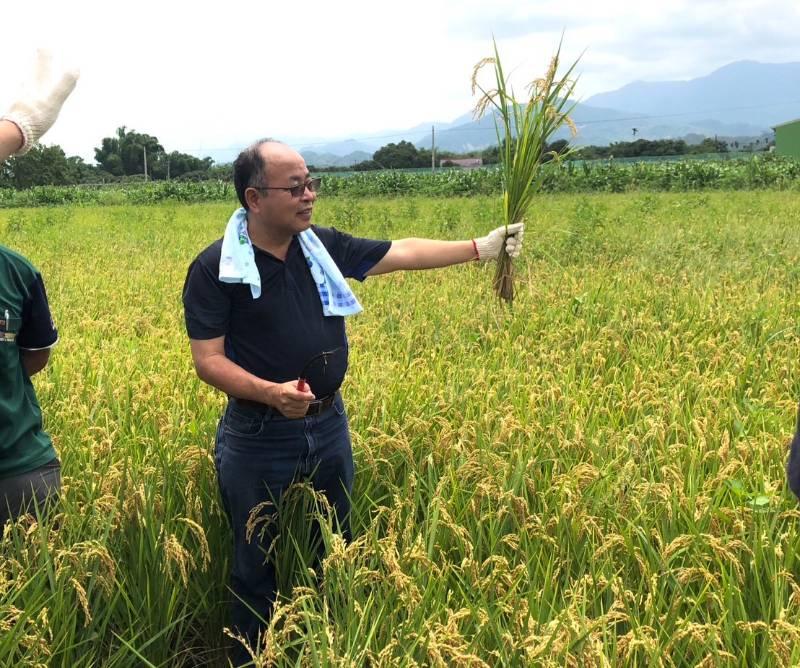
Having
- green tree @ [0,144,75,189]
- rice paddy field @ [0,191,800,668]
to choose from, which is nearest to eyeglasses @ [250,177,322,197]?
rice paddy field @ [0,191,800,668]

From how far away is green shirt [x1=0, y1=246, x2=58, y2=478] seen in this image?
224 cm

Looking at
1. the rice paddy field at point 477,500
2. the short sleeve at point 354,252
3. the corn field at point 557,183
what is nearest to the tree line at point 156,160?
the corn field at point 557,183

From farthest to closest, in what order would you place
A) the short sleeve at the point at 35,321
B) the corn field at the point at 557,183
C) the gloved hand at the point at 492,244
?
the corn field at the point at 557,183
the gloved hand at the point at 492,244
the short sleeve at the point at 35,321

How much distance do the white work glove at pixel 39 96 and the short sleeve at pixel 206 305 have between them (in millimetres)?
658

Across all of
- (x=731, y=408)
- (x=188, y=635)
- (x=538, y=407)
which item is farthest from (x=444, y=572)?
(x=731, y=408)

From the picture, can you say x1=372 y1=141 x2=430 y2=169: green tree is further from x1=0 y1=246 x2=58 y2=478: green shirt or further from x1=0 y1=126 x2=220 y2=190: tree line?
x1=0 y1=246 x2=58 y2=478: green shirt

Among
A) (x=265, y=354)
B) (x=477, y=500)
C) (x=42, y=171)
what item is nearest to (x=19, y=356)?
(x=265, y=354)

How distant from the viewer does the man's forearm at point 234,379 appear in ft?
7.23

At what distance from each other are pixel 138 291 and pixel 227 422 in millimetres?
5442

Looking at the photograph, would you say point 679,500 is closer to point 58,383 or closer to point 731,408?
point 731,408

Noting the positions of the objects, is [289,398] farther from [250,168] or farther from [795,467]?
[795,467]

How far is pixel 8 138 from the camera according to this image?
1748mm

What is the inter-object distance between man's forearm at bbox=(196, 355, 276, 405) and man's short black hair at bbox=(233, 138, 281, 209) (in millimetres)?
551

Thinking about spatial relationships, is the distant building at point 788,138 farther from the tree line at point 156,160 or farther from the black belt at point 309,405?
the black belt at point 309,405
